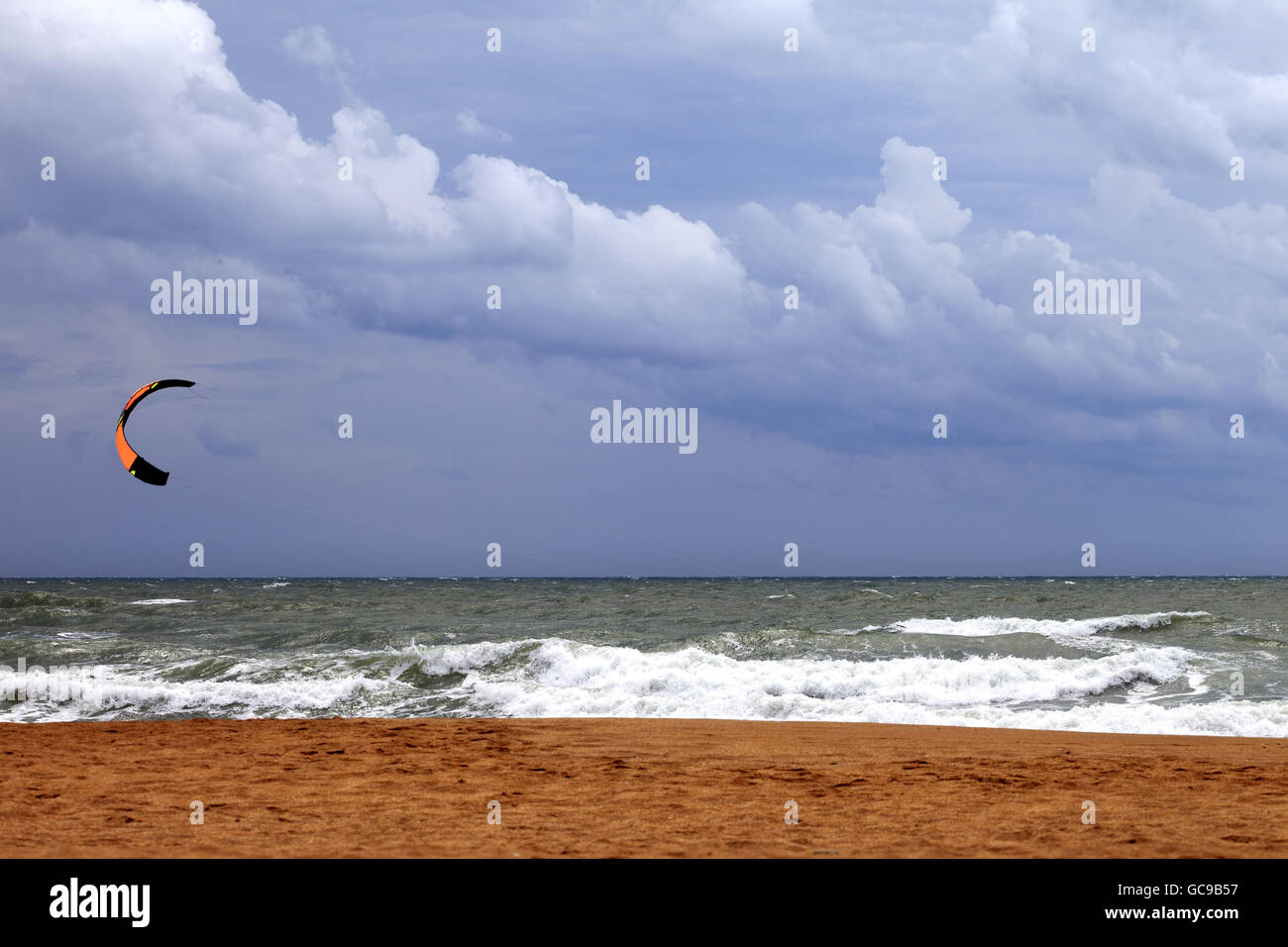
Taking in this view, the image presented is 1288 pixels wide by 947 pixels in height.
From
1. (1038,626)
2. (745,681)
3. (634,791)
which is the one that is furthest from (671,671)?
(1038,626)

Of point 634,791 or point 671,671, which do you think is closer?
point 634,791

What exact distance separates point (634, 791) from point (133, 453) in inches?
482

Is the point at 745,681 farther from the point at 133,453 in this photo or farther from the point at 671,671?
the point at 133,453

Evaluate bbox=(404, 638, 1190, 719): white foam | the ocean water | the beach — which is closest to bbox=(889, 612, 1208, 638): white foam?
the ocean water

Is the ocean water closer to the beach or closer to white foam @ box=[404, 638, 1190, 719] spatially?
white foam @ box=[404, 638, 1190, 719]

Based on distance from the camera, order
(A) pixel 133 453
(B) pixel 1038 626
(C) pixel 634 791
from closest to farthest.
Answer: (C) pixel 634 791
(A) pixel 133 453
(B) pixel 1038 626

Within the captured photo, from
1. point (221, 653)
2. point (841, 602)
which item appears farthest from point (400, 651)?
point (841, 602)

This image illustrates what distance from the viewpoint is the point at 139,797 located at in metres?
8.84

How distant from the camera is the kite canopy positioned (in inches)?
656

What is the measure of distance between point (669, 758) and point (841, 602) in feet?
112

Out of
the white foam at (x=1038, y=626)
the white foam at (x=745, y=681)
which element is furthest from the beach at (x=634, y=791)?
the white foam at (x=1038, y=626)

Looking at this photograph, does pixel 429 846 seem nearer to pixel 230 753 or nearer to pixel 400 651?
pixel 230 753

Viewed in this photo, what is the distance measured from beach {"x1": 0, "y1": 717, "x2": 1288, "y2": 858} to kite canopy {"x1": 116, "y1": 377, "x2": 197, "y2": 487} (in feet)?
14.5

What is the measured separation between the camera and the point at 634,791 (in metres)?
9.12
